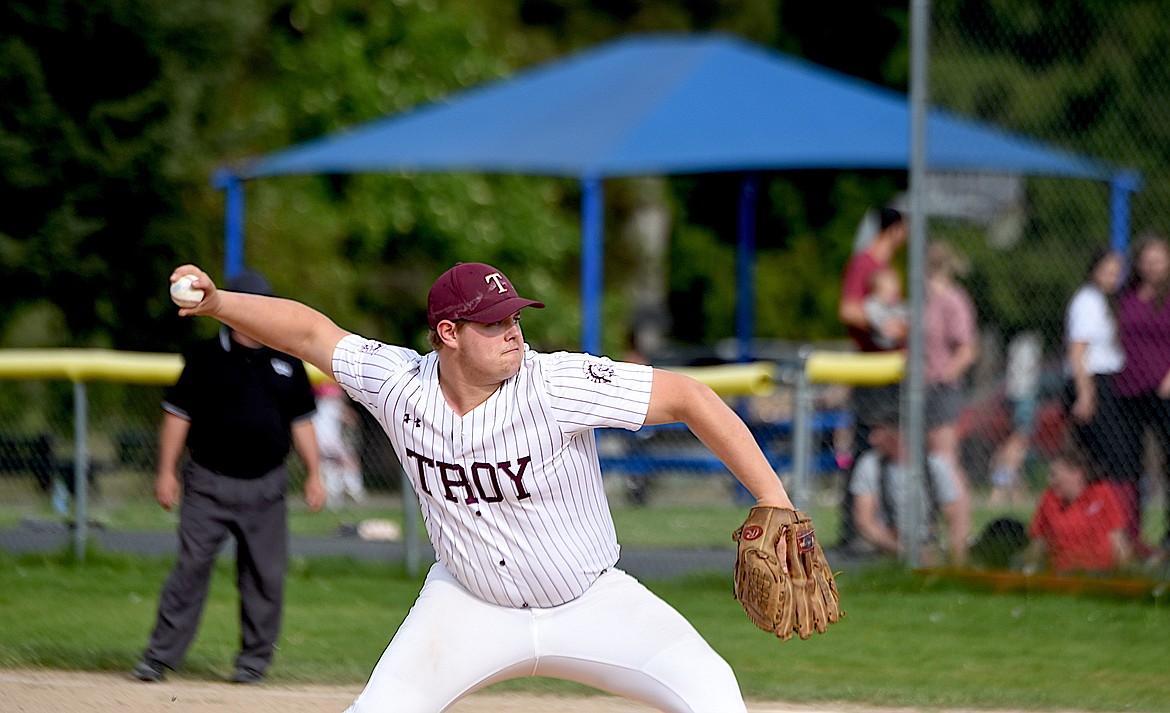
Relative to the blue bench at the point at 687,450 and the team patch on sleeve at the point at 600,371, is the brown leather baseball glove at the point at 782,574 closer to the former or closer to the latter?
the team patch on sleeve at the point at 600,371

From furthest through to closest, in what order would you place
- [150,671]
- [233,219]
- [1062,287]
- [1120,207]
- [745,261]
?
[745,261], [1062,287], [233,219], [1120,207], [150,671]

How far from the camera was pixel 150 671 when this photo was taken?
670cm

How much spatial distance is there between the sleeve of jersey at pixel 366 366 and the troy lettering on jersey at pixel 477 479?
28cm

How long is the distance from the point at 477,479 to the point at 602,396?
1.36 ft

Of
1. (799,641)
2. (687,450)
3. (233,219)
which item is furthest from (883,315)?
(233,219)

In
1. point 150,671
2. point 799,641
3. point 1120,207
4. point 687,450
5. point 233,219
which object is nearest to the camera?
point 150,671

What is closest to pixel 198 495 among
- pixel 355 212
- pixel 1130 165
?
pixel 1130 165

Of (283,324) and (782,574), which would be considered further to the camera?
(283,324)

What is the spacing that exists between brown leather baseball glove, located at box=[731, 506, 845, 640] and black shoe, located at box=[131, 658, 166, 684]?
3.18 meters

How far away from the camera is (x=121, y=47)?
1450cm

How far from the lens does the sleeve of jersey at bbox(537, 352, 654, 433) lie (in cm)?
444

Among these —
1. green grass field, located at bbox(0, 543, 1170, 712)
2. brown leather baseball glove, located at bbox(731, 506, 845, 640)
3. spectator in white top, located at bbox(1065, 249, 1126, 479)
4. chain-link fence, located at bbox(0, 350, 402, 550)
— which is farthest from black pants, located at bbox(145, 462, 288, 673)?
spectator in white top, located at bbox(1065, 249, 1126, 479)

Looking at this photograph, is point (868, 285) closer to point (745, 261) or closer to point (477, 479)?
point (745, 261)

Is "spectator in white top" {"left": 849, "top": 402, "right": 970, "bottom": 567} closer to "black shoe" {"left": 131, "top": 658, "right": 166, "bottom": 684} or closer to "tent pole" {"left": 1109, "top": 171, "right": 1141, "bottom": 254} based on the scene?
"tent pole" {"left": 1109, "top": 171, "right": 1141, "bottom": 254}
